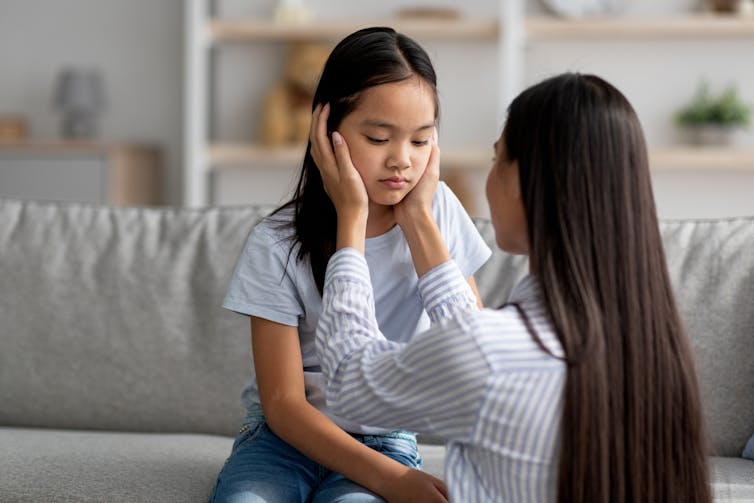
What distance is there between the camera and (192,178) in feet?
16.1

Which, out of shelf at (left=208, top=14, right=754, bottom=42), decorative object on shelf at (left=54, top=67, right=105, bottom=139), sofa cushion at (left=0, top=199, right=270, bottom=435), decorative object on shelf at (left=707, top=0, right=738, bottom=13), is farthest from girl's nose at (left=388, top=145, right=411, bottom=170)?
decorative object on shelf at (left=54, top=67, right=105, bottom=139)

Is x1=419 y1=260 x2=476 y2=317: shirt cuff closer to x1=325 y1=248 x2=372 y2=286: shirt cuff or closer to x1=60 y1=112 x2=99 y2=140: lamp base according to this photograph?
x1=325 y1=248 x2=372 y2=286: shirt cuff

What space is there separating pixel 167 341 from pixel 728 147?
3.27m

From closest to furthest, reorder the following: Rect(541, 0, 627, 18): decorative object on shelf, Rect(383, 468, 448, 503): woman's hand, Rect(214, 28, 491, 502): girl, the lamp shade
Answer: Rect(383, 468, 448, 503): woman's hand < Rect(214, 28, 491, 502): girl < Rect(541, 0, 627, 18): decorative object on shelf < the lamp shade

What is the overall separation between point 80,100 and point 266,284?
3.89m

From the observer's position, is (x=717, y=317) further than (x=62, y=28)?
No

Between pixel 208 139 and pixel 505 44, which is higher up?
pixel 505 44

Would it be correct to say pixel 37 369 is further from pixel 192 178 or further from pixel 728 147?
pixel 728 147

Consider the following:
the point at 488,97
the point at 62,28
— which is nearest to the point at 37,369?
the point at 488,97

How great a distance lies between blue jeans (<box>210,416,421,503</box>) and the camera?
144 centimetres

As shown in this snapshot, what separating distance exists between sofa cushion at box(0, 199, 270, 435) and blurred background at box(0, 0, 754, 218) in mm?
2702

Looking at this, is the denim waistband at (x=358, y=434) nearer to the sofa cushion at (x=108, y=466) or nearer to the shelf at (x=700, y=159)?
the sofa cushion at (x=108, y=466)

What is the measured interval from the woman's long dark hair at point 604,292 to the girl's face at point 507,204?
0.08 feet

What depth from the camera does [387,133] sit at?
1529 millimetres
